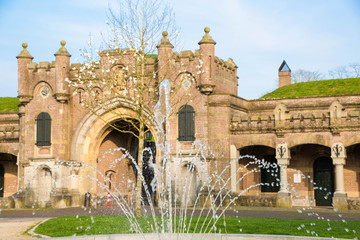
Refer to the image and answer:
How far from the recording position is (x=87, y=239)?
35.7 ft

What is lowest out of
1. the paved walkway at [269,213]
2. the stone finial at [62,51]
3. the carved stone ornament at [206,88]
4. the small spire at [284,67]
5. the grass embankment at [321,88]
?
the paved walkway at [269,213]

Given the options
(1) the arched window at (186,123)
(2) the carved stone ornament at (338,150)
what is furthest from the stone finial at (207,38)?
(2) the carved stone ornament at (338,150)

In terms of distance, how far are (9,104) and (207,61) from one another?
69.9 ft

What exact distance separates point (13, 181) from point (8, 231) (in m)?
20.1

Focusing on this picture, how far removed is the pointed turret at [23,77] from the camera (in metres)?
30.1

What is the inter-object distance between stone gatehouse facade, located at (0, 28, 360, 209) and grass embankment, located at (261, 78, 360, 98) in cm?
427

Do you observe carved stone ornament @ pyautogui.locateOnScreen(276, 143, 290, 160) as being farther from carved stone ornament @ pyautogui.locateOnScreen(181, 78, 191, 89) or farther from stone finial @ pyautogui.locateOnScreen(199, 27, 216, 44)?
stone finial @ pyautogui.locateOnScreen(199, 27, 216, 44)

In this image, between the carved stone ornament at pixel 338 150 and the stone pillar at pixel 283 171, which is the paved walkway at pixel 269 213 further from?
the carved stone ornament at pixel 338 150

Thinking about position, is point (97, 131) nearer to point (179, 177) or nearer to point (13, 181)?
point (179, 177)

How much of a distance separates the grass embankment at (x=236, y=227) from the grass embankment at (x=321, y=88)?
62.0ft

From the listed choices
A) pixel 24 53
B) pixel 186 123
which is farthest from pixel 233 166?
pixel 24 53

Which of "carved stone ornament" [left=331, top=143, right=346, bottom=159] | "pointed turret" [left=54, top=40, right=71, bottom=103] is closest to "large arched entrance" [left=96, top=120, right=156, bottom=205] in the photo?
"pointed turret" [left=54, top=40, right=71, bottom=103]

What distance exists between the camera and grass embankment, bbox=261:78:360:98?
34.0 meters

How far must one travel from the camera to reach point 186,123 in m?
27.5
